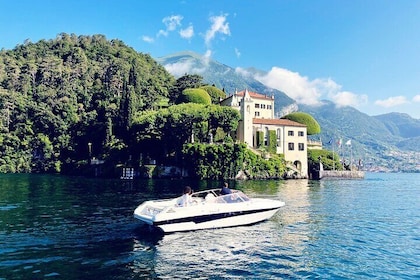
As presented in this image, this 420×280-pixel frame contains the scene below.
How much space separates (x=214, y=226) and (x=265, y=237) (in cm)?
342

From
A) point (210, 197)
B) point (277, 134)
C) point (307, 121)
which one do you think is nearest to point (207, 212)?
point (210, 197)

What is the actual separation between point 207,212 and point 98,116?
9577 cm

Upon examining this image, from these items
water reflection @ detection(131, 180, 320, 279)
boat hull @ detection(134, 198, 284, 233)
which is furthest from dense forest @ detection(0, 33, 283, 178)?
water reflection @ detection(131, 180, 320, 279)

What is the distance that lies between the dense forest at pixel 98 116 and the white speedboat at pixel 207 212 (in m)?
49.8

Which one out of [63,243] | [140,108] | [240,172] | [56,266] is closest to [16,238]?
[63,243]

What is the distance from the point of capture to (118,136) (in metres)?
98.4

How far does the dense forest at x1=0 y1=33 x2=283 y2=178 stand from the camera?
7988 centimetres

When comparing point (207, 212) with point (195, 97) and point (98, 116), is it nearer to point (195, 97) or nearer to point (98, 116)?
point (195, 97)

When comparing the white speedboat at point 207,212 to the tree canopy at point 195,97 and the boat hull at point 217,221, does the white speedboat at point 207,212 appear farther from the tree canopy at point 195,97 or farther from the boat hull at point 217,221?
the tree canopy at point 195,97

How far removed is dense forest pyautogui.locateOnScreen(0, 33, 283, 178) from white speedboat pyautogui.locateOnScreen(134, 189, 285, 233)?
163ft

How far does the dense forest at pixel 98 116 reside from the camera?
262 feet

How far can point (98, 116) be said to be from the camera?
11062cm

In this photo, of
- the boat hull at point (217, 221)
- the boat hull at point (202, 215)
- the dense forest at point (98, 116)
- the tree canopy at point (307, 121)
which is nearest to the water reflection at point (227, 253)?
the boat hull at point (217, 221)

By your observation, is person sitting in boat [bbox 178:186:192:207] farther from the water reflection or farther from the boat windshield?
the boat windshield
